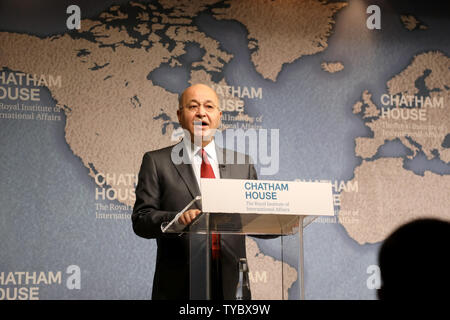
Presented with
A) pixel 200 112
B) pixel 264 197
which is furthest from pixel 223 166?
pixel 264 197

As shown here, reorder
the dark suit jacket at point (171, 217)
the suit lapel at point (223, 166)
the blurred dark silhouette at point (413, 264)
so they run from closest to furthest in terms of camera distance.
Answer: the blurred dark silhouette at point (413, 264) < the dark suit jacket at point (171, 217) < the suit lapel at point (223, 166)

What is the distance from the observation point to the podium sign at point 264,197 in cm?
206

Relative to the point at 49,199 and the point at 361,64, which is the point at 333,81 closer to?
the point at 361,64

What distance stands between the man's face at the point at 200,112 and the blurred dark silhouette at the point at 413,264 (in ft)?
6.51

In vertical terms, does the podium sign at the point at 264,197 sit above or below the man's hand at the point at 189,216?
above

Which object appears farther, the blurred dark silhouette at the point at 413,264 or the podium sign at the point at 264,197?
the podium sign at the point at 264,197

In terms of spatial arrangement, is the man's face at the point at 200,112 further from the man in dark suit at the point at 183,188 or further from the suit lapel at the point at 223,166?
the suit lapel at the point at 223,166

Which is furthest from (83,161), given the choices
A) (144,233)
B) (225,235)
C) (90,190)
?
(225,235)

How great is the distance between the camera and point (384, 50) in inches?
193

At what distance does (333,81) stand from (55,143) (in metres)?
2.09

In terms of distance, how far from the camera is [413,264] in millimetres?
935

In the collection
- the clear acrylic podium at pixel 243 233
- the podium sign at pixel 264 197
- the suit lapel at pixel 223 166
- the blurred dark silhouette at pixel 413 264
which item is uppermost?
the suit lapel at pixel 223 166

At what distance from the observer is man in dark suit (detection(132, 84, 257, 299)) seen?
231 centimetres

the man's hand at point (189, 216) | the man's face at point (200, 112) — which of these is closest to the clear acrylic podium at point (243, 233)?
the man's hand at point (189, 216)
